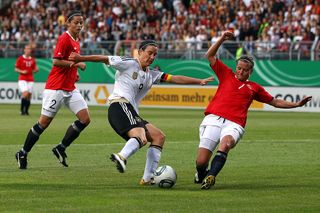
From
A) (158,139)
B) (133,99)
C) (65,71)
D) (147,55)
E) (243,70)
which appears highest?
(147,55)

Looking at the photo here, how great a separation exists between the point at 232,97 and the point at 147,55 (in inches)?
52.8

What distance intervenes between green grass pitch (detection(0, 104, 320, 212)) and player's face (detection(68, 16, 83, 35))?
7.50 feet

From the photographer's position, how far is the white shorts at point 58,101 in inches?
618

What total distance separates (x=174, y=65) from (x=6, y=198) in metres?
27.6

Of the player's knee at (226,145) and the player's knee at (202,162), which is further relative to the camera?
the player's knee at (202,162)

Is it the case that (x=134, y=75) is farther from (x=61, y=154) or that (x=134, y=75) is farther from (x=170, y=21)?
(x=170, y=21)

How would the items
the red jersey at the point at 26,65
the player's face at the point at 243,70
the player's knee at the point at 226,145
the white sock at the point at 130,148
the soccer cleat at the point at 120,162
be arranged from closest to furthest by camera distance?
the soccer cleat at the point at 120,162
the white sock at the point at 130,148
the player's knee at the point at 226,145
the player's face at the point at 243,70
the red jersey at the point at 26,65

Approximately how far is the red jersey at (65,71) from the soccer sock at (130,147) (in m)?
3.62

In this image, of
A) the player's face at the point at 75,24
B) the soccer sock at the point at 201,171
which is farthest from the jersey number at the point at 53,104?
the soccer sock at the point at 201,171

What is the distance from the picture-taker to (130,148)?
39.9 feet

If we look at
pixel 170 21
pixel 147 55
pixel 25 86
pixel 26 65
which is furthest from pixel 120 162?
pixel 170 21

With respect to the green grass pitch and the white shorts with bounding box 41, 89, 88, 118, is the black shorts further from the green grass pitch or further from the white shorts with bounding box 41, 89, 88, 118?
the white shorts with bounding box 41, 89, 88, 118

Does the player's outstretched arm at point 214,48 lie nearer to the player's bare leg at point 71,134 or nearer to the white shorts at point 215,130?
the white shorts at point 215,130

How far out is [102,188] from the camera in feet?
40.2
